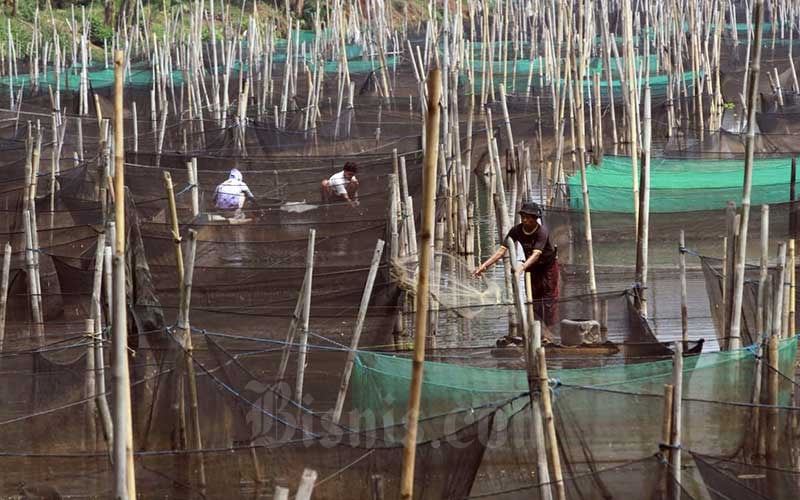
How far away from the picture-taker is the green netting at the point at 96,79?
50.0 ft

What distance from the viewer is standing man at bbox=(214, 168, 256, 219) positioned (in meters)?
8.85

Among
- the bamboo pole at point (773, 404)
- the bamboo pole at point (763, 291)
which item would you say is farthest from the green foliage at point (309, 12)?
the bamboo pole at point (773, 404)

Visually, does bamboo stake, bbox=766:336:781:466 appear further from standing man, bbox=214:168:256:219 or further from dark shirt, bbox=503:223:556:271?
standing man, bbox=214:168:256:219

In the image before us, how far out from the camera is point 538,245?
21.1 feet

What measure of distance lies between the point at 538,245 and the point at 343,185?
2952mm

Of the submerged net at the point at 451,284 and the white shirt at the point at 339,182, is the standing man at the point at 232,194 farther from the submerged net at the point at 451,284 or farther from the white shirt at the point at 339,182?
the submerged net at the point at 451,284

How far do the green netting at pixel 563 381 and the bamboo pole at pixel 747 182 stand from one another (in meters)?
0.22

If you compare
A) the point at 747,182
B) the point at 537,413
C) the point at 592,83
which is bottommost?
the point at 537,413

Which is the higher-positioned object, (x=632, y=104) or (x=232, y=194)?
→ (x=632, y=104)

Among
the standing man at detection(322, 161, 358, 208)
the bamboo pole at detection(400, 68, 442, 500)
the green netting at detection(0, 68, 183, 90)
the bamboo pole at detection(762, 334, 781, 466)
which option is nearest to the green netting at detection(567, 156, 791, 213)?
the standing man at detection(322, 161, 358, 208)

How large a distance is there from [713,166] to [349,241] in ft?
15.2

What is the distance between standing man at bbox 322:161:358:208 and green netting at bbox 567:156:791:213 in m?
1.57

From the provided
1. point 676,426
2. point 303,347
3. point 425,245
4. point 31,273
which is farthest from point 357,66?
point 425,245

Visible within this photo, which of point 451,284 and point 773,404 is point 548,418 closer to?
point 773,404
